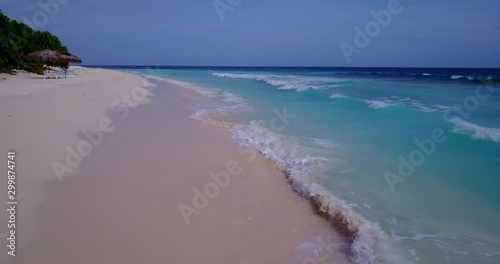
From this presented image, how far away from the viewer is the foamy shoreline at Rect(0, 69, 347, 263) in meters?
3.61

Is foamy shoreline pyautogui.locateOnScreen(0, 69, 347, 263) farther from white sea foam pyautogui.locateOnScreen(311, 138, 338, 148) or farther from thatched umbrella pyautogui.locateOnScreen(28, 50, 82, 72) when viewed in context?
thatched umbrella pyautogui.locateOnScreen(28, 50, 82, 72)

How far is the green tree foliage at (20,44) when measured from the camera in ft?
66.5

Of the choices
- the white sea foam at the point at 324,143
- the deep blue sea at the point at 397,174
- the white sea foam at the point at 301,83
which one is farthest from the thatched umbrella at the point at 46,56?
the white sea foam at the point at 324,143

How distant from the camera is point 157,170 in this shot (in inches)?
233

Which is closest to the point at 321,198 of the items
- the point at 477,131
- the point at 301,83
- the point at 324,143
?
the point at 324,143

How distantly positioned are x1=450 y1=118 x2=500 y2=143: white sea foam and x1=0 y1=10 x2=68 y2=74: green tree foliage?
22628 millimetres

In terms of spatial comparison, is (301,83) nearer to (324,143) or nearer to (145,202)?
(324,143)

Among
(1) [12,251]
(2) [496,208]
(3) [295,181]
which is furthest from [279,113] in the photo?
(1) [12,251]

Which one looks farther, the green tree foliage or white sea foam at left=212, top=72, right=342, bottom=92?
white sea foam at left=212, top=72, right=342, bottom=92

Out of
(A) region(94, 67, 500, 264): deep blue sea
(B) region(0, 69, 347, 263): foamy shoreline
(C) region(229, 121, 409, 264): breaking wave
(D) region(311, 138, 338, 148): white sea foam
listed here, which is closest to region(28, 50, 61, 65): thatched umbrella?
(A) region(94, 67, 500, 264): deep blue sea

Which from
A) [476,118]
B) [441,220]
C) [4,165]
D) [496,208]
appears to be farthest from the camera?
[476,118]

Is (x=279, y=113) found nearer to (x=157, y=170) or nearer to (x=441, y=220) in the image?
(x=157, y=170)

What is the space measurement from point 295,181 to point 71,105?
27.8ft

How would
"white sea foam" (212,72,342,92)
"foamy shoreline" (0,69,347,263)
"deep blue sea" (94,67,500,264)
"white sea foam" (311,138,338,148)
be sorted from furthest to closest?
"white sea foam" (212,72,342,92), "white sea foam" (311,138,338,148), "deep blue sea" (94,67,500,264), "foamy shoreline" (0,69,347,263)
